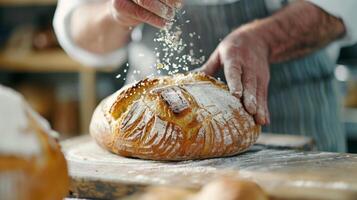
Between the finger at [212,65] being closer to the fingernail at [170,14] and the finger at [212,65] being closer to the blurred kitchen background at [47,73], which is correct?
the fingernail at [170,14]

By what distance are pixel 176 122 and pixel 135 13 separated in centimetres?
25

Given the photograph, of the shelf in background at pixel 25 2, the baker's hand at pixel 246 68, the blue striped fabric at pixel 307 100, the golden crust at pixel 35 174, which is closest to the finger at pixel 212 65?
the baker's hand at pixel 246 68

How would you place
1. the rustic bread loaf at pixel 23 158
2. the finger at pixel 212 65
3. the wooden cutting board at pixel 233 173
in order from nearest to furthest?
the rustic bread loaf at pixel 23 158
the wooden cutting board at pixel 233 173
the finger at pixel 212 65

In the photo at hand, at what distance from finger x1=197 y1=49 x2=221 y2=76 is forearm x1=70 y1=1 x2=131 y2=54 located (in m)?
0.23

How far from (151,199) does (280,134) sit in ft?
2.84

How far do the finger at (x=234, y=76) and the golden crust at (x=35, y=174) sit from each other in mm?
568

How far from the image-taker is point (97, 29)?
5.00 feet

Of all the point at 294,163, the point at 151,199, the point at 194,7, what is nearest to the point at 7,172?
the point at 151,199

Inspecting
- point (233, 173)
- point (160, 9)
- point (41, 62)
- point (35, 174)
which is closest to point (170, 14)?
point (160, 9)

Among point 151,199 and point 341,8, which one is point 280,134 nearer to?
point 341,8

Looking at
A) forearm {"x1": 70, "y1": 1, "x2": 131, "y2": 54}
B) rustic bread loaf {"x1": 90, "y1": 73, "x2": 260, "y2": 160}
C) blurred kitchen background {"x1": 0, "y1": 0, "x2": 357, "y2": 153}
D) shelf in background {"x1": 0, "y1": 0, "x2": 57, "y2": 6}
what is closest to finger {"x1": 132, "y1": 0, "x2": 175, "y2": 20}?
rustic bread loaf {"x1": 90, "y1": 73, "x2": 260, "y2": 160}

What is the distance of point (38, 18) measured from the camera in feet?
9.42

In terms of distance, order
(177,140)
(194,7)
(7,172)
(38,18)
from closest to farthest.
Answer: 1. (7,172)
2. (177,140)
3. (194,7)
4. (38,18)

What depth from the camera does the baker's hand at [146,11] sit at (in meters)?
1.17
